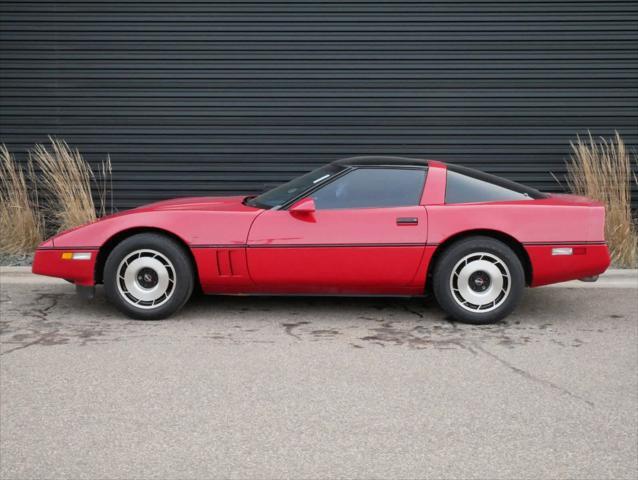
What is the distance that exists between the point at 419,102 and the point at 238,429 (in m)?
6.84

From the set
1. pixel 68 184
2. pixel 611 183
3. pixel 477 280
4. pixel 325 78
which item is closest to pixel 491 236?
pixel 477 280

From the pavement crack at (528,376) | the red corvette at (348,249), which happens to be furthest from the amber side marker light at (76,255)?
the pavement crack at (528,376)

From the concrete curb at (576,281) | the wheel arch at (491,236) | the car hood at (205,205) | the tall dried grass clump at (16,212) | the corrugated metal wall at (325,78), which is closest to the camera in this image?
the wheel arch at (491,236)

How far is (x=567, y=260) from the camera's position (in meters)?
6.00

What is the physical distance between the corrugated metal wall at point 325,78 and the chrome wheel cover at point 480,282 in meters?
4.23

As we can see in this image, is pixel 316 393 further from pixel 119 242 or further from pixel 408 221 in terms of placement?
pixel 119 242

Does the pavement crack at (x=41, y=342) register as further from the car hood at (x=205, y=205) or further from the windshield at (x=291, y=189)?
the windshield at (x=291, y=189)

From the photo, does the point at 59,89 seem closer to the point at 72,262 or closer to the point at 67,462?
the point at 72,262

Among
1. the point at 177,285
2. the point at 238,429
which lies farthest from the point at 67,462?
the point at 177,285

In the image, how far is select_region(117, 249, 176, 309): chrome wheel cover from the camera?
6.01 m

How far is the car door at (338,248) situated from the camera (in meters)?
5.97

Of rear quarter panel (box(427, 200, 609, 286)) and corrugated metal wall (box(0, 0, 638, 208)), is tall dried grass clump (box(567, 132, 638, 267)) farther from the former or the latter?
rear quarter panel (box(427, 200, 609, 286))

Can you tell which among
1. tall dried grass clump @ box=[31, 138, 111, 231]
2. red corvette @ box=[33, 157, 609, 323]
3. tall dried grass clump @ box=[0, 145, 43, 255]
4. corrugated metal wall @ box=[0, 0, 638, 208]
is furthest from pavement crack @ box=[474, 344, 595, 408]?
tall dried grass clump @ box=[0, 145, 43, 255]

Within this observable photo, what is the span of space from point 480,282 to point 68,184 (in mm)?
5433
